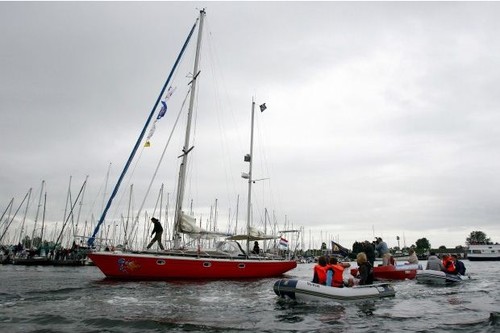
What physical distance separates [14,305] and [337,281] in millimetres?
12653

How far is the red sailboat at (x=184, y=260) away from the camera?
24.0m

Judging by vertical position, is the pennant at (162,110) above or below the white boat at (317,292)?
above

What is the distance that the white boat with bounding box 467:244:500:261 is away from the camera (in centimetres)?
9486

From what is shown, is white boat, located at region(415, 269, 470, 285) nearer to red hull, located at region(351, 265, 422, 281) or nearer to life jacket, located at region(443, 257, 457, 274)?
life jacket, located at region(443, 257, 457, 274)

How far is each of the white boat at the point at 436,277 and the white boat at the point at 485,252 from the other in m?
83.8

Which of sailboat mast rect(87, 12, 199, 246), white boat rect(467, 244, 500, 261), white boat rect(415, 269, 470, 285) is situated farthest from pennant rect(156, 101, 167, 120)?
white boat rect(467, 244, 500, 261)

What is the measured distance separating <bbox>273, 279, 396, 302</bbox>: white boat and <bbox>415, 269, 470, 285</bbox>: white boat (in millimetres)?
10352

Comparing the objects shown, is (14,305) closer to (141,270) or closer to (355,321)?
(141,270)

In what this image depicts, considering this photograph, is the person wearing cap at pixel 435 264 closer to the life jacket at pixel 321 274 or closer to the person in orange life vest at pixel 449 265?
the person in orange life vest at pixel 449 265

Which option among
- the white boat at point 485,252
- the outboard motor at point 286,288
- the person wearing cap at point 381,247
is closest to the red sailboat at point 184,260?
the person wearing cap at point 381,247

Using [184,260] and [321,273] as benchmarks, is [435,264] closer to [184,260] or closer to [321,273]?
[321,273]

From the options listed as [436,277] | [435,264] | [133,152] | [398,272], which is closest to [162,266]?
[133,152]

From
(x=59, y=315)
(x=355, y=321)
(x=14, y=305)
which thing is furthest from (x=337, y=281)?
(x=14, y=305)

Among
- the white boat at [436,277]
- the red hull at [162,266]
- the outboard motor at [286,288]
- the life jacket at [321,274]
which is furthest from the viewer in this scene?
the white boat at [436,277]
